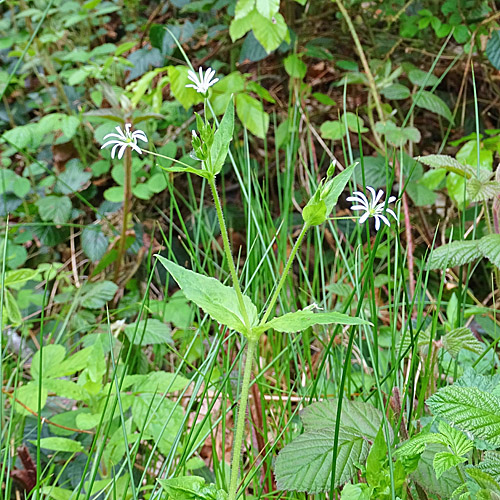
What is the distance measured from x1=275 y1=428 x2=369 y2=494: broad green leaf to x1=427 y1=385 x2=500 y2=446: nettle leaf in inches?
4.0

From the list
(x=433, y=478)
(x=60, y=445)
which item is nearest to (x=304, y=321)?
(x=433, y=478)

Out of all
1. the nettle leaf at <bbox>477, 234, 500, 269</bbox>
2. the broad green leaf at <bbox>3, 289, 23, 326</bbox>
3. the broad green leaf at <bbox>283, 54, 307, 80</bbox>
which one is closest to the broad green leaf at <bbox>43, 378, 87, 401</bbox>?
the broad green leaf at <bbox>3, 289, 23, 326</bbox>

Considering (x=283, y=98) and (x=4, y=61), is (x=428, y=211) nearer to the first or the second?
(x=283, y=98)

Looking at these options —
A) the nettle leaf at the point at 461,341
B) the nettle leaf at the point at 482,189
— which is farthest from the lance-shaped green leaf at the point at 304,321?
the nettle leaf at the point at 482,189

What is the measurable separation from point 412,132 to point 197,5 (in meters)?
0.78

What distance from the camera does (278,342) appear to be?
989 millimetres

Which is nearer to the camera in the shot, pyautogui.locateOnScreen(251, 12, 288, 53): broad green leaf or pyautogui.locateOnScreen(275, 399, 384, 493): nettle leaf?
pyautogui.locateOnScreen(275, 399, 384, 493): nettle leaf

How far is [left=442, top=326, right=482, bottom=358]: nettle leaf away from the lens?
2.16ft

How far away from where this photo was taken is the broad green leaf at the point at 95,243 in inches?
58.4

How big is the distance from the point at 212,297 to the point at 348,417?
0.21 m

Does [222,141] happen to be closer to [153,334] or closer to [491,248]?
[491,248]

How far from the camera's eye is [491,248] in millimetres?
727

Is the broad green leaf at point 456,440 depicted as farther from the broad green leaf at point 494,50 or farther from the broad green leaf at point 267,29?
the broad green leaf at point 494,50

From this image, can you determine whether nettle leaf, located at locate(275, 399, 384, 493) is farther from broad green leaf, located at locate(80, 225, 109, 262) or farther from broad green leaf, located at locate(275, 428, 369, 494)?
broad green leaf, located at locate(80, 225, 109, 262)
